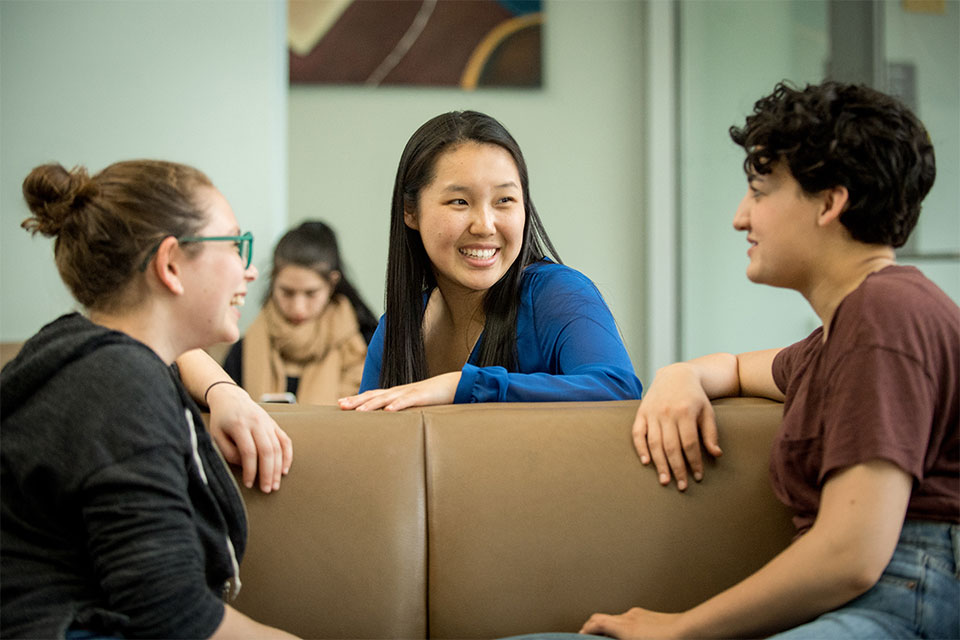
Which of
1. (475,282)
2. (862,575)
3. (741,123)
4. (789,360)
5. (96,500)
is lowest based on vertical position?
(862,575)

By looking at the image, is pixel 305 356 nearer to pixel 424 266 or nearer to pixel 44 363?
pixel 424 266

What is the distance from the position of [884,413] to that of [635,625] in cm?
40

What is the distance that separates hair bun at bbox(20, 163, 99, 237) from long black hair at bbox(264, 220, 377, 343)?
224cm

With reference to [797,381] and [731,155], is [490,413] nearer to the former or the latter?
[797,381]

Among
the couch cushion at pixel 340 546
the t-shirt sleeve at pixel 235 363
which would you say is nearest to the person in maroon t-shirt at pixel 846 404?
the couch cushion at pixel 340 546

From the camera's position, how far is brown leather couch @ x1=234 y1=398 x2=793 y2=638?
3.95ft

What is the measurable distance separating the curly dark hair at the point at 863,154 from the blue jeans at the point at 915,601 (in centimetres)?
37

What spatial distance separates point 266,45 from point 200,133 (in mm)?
401

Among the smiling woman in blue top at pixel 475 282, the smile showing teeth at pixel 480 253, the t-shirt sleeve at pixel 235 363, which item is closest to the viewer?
the smiling woman in blue top at pixel 475 282

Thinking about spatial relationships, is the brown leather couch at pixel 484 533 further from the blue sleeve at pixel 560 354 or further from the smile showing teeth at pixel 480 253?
the smile showing teeth at pixel 480 253

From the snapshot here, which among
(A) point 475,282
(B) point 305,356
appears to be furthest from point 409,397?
(B) point 305,356

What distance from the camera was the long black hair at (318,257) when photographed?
335 centimetres

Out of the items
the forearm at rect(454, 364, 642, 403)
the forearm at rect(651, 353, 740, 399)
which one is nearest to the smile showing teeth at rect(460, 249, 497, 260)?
the forearm at rect(454, 364, 642, 403)

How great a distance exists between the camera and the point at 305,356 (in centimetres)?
337
